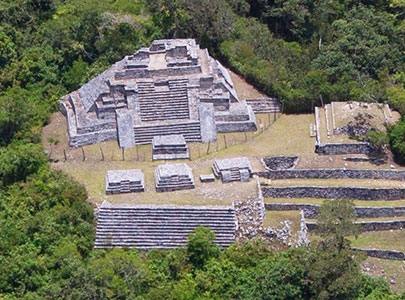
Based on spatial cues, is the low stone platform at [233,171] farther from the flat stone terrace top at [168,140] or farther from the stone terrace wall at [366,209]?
the flat stone terrace top at [168,140]

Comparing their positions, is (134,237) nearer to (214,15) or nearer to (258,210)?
(258,210)

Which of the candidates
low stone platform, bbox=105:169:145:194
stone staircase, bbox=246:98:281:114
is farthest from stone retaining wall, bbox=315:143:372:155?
low stone platform, bbox=105:169:145:194

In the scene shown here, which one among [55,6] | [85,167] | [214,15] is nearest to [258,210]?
[85,167]

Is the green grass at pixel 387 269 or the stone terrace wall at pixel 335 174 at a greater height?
the stone terrace wall at pixel 335 174

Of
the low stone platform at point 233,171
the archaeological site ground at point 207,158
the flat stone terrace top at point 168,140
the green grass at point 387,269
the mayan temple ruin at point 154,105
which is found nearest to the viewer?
the green grass at point 387,269

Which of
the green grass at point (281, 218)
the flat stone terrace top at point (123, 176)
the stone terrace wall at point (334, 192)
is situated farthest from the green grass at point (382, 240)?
the flat stone terrace top at point (123, 176)

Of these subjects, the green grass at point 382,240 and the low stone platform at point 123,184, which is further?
the low stone platform at point 123,184
